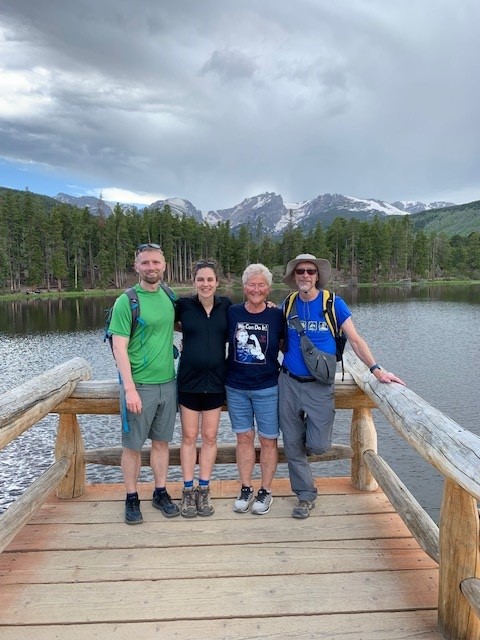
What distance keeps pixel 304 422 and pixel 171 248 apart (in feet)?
283

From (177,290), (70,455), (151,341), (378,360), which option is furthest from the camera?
(177,290)

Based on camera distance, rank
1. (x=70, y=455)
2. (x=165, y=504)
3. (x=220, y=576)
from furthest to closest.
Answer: (x=70, y=455) → (x=165, y=504) → (x=220, y=576)

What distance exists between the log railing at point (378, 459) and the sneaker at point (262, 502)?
58 centimetres

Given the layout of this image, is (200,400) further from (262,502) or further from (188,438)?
(262,502)

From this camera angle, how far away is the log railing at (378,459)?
2.58m

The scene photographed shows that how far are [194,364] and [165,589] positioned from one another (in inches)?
66.9

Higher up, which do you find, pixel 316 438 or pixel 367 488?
pixel 316 438

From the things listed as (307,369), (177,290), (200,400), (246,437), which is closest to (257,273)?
(307,369)

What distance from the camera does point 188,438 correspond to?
13.9 ft

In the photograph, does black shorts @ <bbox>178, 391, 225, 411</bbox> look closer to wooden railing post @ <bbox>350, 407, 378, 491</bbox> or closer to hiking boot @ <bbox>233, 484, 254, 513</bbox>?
hiking boot @ <bbox>233, 484, 254, 513</bbox>

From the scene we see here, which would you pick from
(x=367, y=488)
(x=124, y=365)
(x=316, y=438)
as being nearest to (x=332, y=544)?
(x=316, y=438)

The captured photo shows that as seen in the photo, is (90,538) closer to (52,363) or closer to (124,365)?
(124,365)

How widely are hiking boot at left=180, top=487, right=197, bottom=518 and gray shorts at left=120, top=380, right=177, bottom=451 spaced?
1.83 feet

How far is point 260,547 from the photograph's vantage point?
12.2 feet
